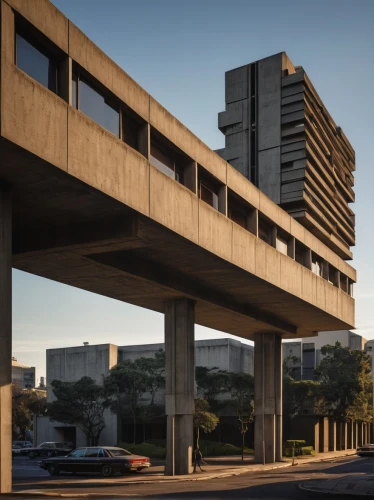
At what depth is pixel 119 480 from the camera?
32.7 meters

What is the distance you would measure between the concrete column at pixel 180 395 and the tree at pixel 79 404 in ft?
108

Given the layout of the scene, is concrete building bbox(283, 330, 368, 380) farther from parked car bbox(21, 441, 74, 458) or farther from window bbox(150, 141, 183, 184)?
window bbox(150, 141, 183, 184)

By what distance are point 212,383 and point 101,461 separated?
1395 inches

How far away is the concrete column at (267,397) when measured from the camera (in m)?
50.0

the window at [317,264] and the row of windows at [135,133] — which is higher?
the row of windows at [135,133]

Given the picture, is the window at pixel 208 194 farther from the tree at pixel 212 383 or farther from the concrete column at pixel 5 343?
the tree at pixel 212 383

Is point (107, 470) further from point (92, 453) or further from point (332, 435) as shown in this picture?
point (332, 435)

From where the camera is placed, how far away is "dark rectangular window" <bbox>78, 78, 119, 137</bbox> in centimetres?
2434

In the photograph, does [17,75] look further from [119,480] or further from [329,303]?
[329,303]

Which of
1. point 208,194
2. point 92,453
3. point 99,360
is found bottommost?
point 92,453

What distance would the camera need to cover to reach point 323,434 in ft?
233

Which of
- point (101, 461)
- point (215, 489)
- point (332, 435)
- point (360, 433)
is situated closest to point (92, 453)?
point (101, 461)

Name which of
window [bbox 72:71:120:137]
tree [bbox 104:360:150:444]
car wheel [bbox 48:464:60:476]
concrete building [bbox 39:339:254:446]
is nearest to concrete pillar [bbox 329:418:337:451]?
concrete building [bbox 39:339:254:446]

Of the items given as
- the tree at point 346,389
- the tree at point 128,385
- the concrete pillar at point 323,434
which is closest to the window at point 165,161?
Result: the tree at point 128,385
